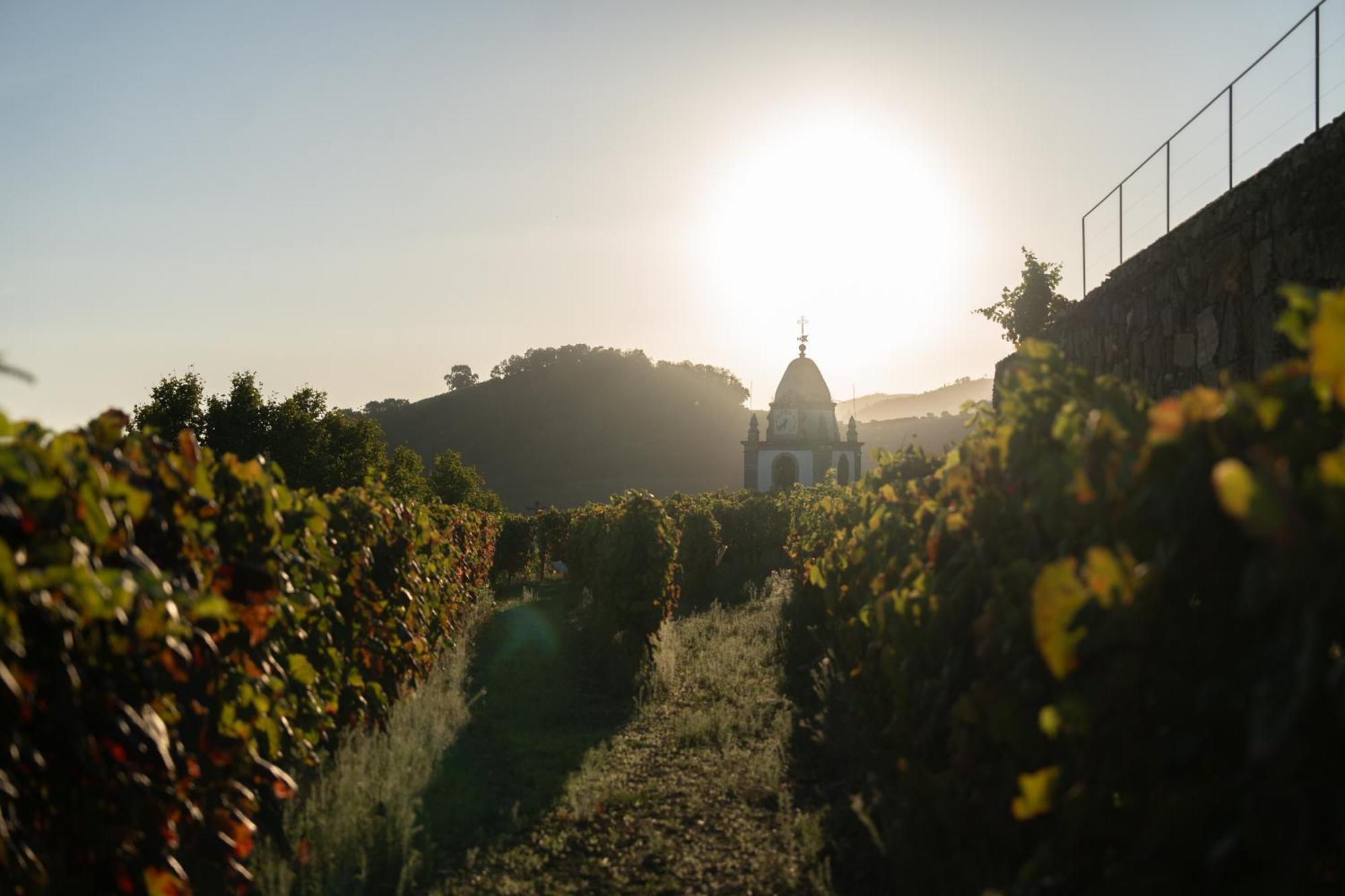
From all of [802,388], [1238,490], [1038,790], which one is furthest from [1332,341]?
[802,388]

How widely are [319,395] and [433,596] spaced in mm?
41307

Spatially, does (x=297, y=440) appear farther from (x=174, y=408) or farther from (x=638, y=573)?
(x=638, y=573)

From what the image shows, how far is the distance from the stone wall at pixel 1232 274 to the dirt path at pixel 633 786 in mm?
4729

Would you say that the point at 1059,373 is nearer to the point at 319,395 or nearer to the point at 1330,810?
the point at 1330,810

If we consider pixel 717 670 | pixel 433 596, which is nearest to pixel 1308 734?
pixel 433 596

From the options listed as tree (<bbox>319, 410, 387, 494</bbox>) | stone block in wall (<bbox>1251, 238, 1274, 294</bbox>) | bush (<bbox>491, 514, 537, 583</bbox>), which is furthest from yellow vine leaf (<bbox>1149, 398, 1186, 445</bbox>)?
tree (<bbox>319, 410, 387, 494</bbox>)

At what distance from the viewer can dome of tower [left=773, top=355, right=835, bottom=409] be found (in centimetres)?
5497

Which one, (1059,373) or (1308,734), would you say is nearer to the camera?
(1308,734)

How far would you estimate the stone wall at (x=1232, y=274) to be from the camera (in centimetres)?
589

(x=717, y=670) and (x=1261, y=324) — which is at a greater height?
(x=1261, y=324)

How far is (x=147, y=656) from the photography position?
2.73 metres

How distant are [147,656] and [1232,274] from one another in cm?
773

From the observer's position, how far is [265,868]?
4.24 meters

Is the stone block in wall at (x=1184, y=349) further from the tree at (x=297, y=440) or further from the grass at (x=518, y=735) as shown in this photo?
the tree at (x=297, y=440)
